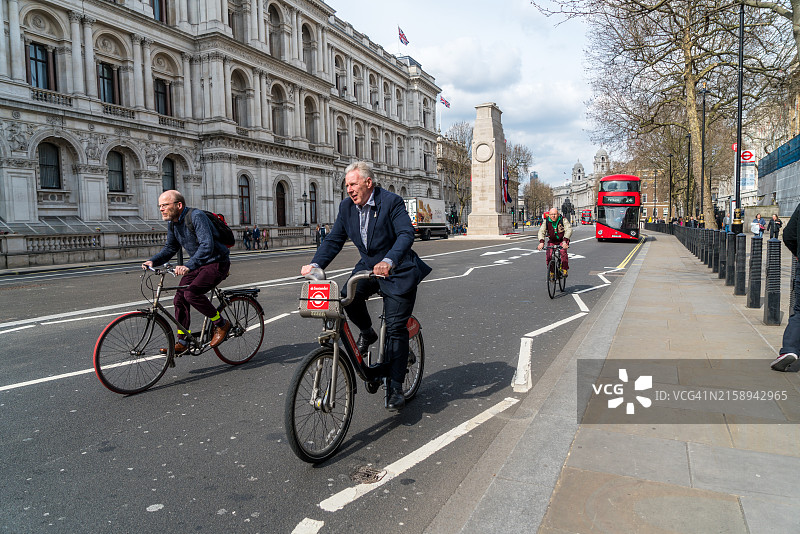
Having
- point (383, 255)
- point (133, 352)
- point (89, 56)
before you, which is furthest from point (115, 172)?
point (383, 255)

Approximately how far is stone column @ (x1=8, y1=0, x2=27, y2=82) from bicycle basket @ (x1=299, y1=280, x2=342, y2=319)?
30582 mm

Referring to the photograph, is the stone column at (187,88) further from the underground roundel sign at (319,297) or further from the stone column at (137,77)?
the underground roundel sign at (319,297)

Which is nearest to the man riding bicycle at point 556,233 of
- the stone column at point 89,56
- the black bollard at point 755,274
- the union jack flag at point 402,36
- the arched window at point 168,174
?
the black bollard at point 755,274

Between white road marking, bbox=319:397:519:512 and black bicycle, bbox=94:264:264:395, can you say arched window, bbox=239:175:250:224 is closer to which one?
black bicycle, bbox=94:264:264:395

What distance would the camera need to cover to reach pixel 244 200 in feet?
132

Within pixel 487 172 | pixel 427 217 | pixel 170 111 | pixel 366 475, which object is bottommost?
pixel 366 475

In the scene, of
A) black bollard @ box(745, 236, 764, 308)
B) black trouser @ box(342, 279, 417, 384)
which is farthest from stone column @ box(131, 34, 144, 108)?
black trouser @ box(342, 279, 417, 384)

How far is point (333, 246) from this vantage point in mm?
3996

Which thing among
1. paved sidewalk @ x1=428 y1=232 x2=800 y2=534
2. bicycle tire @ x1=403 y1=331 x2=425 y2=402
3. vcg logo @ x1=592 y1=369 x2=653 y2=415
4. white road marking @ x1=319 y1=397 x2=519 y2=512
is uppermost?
bicycle tire @ x1=403 y1=331 x2=425 y2=402

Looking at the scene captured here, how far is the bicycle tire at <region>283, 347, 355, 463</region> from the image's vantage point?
312 cm

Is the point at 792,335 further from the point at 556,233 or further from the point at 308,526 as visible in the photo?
the point at 556,233

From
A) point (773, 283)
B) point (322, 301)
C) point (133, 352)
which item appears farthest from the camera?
point (773, 283)

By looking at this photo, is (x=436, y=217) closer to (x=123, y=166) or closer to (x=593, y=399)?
(x=123, y=166)

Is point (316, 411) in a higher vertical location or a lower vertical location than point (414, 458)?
higher
